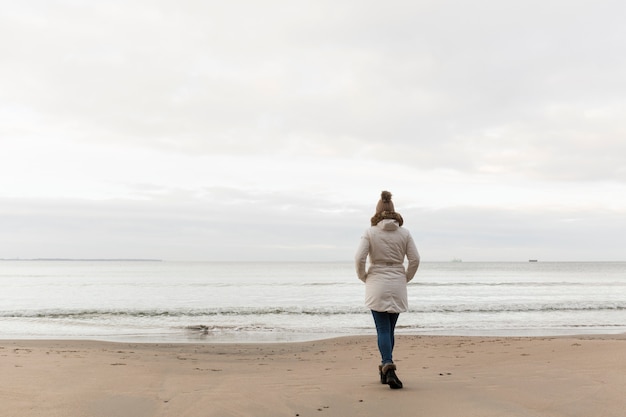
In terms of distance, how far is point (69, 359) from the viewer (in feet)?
25.7

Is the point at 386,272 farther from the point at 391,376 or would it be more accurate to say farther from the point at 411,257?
the point at 391,376

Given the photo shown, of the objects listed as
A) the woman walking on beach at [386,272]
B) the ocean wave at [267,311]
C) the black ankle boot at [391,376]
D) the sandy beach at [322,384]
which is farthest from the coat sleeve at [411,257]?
the ocean wave at [267,311]

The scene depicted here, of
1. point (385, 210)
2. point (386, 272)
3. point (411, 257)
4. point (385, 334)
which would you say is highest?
point (385, 210)

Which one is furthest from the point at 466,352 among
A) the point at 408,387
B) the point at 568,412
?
the point at 568,412

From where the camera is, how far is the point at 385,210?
5461mm

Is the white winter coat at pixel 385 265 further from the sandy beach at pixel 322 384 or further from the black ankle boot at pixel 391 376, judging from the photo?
the sandy beach at pixel 322 384

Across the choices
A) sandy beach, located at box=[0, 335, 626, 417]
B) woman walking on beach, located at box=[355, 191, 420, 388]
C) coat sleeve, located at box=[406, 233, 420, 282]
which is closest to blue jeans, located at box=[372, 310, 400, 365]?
woman walking on beach, located at box=[355, 191, 420, 388]

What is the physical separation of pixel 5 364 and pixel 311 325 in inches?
453

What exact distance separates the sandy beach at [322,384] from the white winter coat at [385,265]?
3.14 ft

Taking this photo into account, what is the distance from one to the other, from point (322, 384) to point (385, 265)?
165cm

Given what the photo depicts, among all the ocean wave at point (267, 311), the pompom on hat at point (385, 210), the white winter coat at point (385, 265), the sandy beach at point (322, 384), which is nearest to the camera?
the sandy beach at point (322, 384)

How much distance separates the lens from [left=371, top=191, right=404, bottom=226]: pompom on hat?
5402 mm

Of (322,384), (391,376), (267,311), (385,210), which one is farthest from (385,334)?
(267,311)

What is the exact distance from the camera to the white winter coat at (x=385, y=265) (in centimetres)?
527
